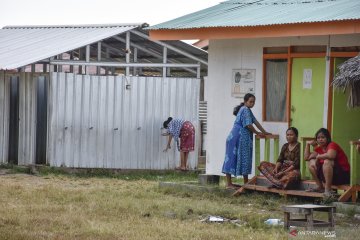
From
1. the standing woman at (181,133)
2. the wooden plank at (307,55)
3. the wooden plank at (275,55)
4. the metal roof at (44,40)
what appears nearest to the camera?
the wooden plank at (307,55)

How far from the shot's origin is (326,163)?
49.4 ft

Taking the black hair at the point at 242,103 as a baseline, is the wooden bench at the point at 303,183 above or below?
below

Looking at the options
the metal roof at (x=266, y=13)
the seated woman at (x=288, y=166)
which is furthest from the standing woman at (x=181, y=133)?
the seated woman at (x=288, y=166)

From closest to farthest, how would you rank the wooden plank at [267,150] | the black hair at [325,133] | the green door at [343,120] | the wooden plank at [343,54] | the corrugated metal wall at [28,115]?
the black hair at [325,133] < the wooden plank at [343,54] < the green door at [343,120] < the wooden plank at [267,150] < the corrugated metal wall at [28,115]

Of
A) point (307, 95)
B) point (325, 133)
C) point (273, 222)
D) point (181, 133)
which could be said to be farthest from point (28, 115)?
point (273, 222)

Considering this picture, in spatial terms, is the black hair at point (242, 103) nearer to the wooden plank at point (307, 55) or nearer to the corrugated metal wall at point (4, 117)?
the wooden plank at point (307, 55)

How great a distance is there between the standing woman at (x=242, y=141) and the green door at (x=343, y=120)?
4.14 feet

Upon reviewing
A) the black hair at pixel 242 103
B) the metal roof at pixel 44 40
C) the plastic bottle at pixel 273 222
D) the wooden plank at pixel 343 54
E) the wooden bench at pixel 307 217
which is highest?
the metal roof at pixel 44 40

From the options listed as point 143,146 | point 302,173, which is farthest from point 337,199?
point 143,146

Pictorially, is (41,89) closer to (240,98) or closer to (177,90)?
(177,90)

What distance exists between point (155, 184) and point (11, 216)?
596 cm

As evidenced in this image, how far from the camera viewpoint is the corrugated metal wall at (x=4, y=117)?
23.1 m

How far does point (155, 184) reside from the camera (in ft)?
64.2

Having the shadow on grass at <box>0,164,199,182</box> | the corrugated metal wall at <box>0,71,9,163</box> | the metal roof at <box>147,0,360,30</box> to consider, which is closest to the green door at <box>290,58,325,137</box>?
the metal roof at <box>147,0,360,30</box>
